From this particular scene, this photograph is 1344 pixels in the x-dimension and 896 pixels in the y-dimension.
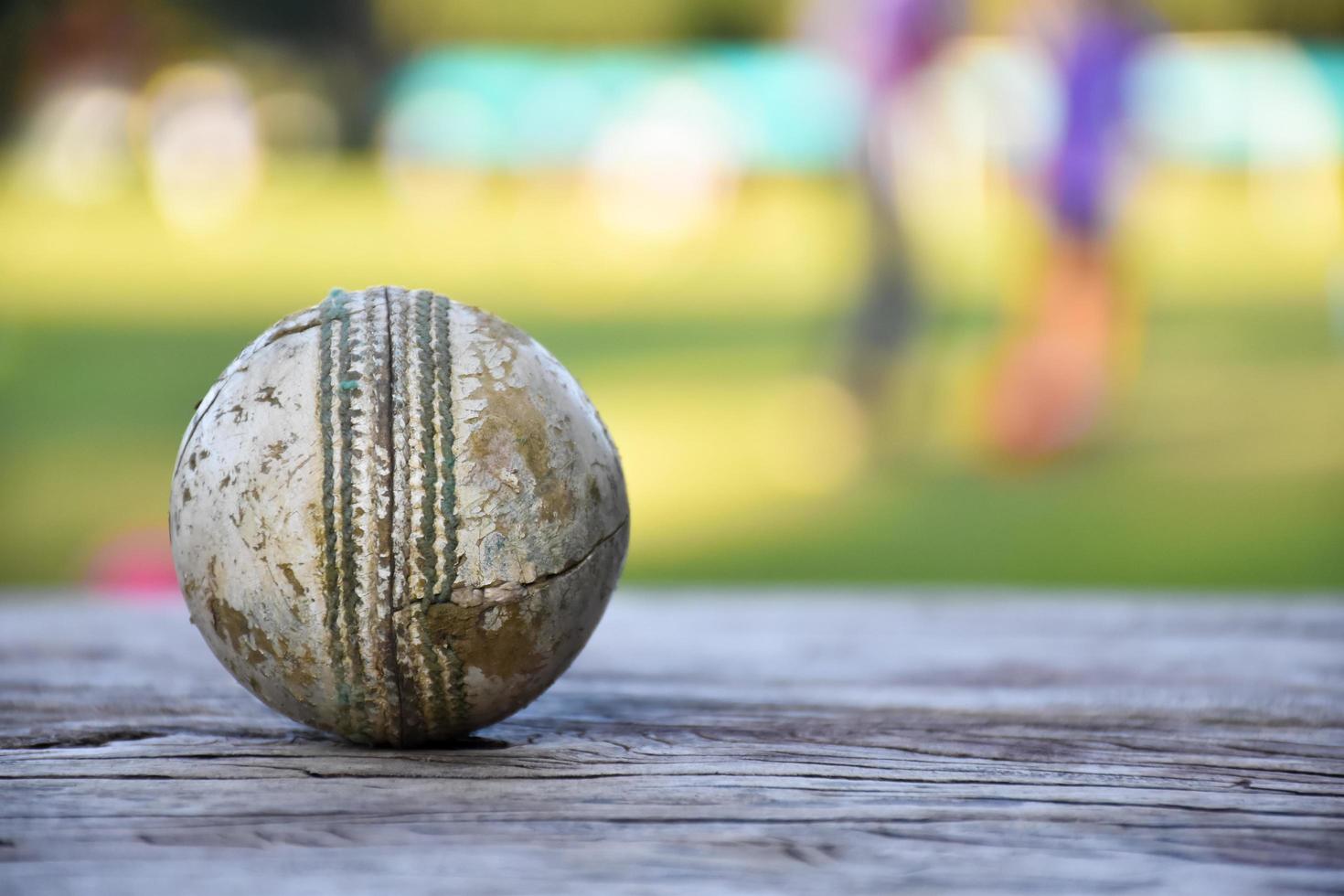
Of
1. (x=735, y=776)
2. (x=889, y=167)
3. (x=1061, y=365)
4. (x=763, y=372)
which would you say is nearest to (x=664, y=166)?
(x=763, y=372)

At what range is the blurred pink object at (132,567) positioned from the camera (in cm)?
611

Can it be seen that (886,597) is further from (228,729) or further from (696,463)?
(696,463)

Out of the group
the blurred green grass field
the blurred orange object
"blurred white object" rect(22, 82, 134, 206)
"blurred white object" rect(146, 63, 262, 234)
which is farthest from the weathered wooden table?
"blurred white object" rect(22, 82, 134, 206)

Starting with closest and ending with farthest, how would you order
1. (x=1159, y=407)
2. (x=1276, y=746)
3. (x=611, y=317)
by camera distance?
(x=1276, y=746) < (x=1159, y=407) < (x=611, y=317)

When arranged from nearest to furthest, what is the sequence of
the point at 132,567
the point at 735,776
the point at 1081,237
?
the point at 735,776 → the point at 132,567 → the point at 1081,237

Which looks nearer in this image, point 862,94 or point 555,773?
point 555,773

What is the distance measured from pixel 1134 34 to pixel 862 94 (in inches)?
54.9

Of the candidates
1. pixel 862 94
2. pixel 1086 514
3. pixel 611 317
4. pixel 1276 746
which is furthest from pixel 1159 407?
pixel 1276 746

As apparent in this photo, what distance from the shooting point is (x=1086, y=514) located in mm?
6957

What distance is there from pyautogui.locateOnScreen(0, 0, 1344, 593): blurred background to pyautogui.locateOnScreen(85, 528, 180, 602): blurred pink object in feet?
0.10

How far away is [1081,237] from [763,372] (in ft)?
7.26

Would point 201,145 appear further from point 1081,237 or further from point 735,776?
point 735,776

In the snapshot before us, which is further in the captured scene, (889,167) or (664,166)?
(664,166)

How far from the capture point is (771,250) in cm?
1138
